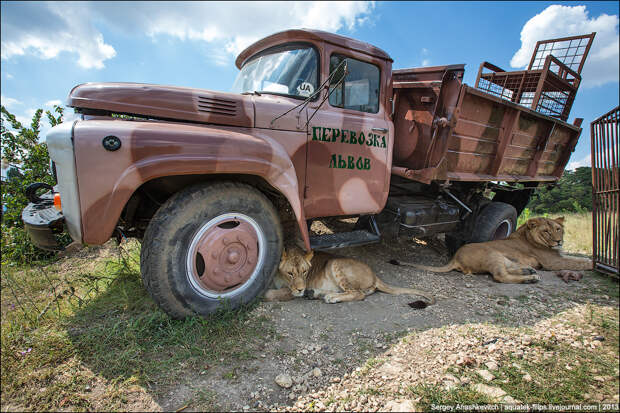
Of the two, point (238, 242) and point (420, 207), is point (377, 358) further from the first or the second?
point (420, 207)

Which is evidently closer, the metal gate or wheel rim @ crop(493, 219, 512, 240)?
the metal gate

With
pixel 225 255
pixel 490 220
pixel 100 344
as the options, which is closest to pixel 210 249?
pixel 225 255

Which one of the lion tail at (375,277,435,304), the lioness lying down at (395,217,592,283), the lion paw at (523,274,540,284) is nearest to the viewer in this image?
the lion tail at (375,277,435,304)

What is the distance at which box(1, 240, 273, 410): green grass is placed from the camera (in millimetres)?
1803

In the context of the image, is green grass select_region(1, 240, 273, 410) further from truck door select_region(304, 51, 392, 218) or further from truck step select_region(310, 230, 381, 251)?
truck door select_region(304, 51, 392, 218)

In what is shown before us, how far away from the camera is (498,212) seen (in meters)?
4.96

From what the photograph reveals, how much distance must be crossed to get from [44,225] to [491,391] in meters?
3.19

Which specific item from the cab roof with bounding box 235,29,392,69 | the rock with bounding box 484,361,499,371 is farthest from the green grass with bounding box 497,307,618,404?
the cab roof with bounding box 235,29,392,69

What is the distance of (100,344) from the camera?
2174mm

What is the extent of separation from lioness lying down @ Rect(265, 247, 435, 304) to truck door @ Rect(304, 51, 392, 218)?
0.56 metres

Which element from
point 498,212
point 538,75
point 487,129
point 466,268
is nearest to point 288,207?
point 466,268

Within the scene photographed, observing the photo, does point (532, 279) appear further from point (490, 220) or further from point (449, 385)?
point (449, 385)

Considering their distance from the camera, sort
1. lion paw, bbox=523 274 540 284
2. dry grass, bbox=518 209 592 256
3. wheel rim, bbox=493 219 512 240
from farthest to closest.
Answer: dry grass, bbox=518 209 592 256, wheel rim, bbox=493 219 512 240, lion paw, bbox=523 274 540 284

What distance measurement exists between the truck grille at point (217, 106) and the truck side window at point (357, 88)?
3.37ft
